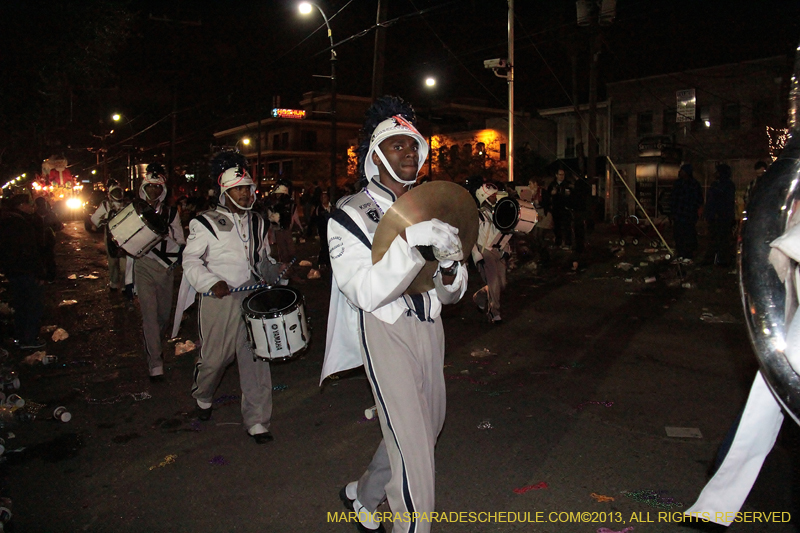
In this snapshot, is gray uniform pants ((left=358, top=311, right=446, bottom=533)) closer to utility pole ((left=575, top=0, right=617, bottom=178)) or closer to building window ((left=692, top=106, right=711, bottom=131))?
utility pole ((left=575, top=0, right=617, bottom=178))

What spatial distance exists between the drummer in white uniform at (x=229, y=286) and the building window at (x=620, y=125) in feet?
122

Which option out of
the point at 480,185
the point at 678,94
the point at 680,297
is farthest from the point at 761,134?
the point at 480,185

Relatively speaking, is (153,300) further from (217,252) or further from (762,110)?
(762,110)

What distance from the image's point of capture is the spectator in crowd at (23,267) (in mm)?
8109

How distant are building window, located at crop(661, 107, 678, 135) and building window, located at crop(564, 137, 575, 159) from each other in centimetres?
676

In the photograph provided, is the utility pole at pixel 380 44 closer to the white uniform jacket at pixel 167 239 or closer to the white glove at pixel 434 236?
the white uniform jacket at pixel 167 239

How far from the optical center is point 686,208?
13281 millimetres

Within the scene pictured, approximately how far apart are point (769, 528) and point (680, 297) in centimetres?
752

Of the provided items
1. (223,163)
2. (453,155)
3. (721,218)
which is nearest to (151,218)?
(223,163)

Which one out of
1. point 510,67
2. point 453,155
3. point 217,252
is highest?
point 510,67

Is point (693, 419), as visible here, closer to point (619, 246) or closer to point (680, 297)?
point (680, 297)

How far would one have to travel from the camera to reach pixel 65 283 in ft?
48.1

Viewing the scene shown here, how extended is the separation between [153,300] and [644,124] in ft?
120

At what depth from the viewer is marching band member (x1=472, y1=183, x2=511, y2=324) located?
28.1 feet
